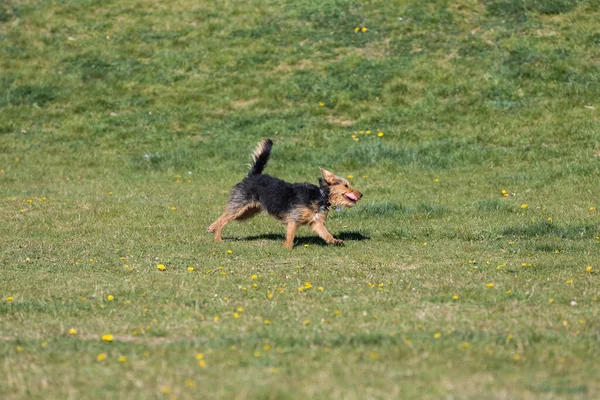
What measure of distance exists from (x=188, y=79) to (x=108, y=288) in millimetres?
14403

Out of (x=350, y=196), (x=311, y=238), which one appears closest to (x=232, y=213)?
(x=311, y=238)

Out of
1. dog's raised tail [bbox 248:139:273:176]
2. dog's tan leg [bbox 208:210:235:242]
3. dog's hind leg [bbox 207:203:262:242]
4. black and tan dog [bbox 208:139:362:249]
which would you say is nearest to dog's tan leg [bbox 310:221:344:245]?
black and tan dog [bbox 208:139:362:249]

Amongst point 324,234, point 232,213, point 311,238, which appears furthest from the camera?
point 311,238

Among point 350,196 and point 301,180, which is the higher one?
point 350,196

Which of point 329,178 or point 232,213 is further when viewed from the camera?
point 232,213

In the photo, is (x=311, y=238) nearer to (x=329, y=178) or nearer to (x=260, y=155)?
(x=329, y=178)

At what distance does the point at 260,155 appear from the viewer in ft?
40.3

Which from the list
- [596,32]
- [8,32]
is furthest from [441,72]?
[8,32]

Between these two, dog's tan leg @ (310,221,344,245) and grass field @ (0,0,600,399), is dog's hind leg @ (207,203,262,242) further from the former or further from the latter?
dog's tan leg @ (310,221,344,245)

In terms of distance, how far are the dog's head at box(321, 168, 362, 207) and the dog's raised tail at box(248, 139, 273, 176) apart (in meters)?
1.05

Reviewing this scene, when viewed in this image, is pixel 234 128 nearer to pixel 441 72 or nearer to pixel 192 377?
pixel 441 72

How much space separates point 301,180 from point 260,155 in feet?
13.7

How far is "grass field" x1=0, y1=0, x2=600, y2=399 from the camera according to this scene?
6008 millimetres

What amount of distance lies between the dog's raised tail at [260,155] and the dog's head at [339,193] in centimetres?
105
